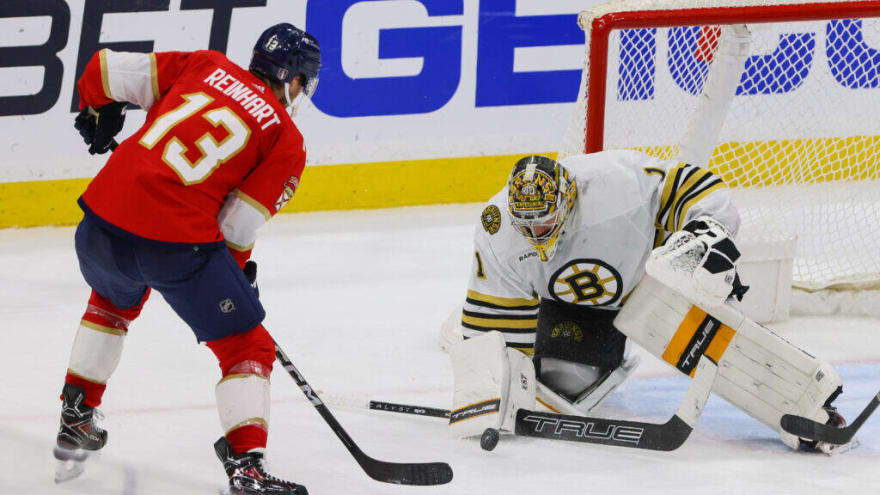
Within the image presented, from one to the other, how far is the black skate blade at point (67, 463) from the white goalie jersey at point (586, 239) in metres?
0.95

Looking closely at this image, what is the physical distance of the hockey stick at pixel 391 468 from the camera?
7.97 ft

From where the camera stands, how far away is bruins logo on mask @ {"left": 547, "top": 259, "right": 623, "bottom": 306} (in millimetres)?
2850

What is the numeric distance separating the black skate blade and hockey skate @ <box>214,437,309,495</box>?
461 mm

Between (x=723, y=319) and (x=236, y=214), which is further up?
(x=236, y=214)

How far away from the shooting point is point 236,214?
239 cm

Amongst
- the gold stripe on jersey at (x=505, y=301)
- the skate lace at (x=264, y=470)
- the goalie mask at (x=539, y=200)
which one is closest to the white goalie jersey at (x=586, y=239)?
the gold stripe on jersey at (x=505, y=301)

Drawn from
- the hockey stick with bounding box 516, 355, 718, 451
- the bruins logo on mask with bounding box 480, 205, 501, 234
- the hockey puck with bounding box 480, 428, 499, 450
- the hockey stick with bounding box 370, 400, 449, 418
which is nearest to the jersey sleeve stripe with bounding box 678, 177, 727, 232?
the hockey stick with bounding box 516, 355, 718, 451

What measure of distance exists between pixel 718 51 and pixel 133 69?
1.77 m

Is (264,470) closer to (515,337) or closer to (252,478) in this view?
(252,478)

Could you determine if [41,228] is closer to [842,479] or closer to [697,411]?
[697,411]

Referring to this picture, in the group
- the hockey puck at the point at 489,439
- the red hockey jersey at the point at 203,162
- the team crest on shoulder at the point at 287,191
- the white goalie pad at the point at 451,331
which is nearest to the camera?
the red hockey jersey at the point at 203,162

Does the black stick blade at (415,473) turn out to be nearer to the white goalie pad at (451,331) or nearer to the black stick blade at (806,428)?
the black stick blade at (806,428)

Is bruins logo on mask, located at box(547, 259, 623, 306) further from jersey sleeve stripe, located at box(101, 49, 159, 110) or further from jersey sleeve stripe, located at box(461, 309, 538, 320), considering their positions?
jersey sleeve stripe, located at box(101, 49, 159, 110)

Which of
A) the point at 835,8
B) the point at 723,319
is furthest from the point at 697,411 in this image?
the point at 835,8
